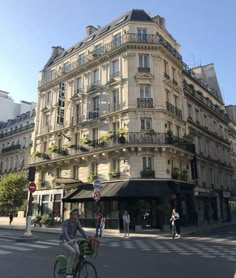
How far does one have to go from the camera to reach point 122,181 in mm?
23031

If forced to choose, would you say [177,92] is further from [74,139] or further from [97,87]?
[74,139]

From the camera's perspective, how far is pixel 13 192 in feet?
108

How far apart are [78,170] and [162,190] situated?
8.57 m

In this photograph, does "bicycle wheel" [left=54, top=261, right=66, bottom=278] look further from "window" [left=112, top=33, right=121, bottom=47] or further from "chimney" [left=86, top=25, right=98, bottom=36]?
"chimney" [left=86, top=25, right=98, bottom=36]

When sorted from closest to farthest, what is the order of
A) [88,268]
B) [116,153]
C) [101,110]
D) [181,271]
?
1. [88,268]
2. [181,271]
3. [116,153]
4. [101,110]

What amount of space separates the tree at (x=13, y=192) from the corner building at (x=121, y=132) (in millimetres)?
4231

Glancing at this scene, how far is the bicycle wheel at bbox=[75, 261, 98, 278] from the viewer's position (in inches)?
219

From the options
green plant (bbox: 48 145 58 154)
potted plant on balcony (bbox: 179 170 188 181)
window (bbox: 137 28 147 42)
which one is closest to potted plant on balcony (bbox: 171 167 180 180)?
potted plant on balcony (bbox: 179 170 188 181)

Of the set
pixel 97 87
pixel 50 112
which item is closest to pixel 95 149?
pixel 97 87

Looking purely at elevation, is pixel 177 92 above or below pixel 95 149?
above

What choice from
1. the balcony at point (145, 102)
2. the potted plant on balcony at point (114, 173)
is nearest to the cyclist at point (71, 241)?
the potted plant on balcony at point (114, 173)

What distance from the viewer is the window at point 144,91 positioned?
83.1 ft

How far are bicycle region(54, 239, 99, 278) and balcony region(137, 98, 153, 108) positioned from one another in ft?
64.2

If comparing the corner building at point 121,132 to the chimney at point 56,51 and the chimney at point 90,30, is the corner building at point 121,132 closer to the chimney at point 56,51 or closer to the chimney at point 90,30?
the chimney at point 90,30
